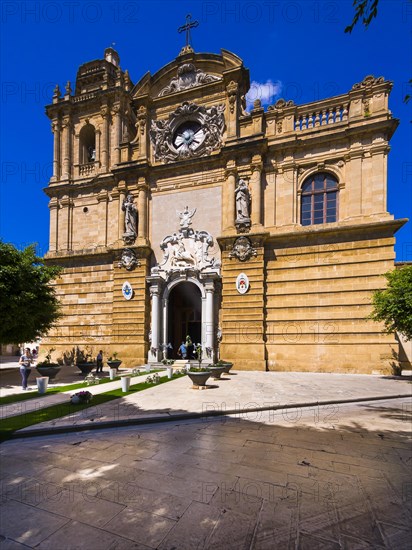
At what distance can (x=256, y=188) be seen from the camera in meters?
19.4

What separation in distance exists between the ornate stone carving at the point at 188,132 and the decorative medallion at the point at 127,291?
30.6ft

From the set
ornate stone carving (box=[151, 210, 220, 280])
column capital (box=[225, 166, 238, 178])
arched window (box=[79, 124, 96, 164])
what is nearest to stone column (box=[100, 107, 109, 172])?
arched window (box=[79, 124, 96, 164])

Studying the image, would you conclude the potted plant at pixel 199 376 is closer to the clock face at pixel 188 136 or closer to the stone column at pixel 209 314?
the stone column at pixel 209 314

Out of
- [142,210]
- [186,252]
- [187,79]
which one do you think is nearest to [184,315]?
[186,252]

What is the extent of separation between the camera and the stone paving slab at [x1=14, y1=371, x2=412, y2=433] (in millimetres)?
8391

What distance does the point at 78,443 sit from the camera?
683 cm

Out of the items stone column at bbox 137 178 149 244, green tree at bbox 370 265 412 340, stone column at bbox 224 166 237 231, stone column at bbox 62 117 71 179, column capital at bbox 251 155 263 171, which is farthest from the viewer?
stone column at bbox 62 117 71 179

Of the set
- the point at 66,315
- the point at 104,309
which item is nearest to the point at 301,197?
the point at 104,309

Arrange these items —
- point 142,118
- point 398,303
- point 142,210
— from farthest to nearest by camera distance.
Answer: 1. point 142,118
2. point 142,210
3. point 398,303

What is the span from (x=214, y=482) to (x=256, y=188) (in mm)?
17188

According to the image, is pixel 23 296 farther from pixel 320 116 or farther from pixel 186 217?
pixel 320 116

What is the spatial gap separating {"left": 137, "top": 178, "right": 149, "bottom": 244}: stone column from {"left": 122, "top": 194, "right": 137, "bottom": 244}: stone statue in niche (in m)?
0.35

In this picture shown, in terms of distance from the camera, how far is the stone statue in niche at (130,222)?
21.5 m

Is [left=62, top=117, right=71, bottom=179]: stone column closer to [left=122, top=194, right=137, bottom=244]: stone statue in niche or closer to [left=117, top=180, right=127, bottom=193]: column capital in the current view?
[left=117, top=180, right=127, bottom=193]: column capital
